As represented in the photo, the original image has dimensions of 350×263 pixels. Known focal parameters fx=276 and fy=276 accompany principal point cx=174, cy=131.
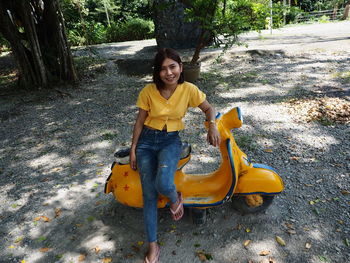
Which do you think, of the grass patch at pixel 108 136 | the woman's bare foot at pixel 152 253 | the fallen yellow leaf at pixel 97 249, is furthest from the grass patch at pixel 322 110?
the fallen yellow leaf at pixel 97 249

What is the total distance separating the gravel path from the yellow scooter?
0.28m

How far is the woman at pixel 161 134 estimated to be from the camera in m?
2.10

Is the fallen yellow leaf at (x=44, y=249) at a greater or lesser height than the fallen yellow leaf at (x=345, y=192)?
greater

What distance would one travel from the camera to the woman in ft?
6.88

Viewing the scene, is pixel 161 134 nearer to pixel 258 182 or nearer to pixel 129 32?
pixel 258 182

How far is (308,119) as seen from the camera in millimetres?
4297

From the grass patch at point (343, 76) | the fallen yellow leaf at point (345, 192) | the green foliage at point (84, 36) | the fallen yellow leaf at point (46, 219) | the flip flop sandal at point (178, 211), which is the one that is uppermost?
the green foliage at point (84, 36)

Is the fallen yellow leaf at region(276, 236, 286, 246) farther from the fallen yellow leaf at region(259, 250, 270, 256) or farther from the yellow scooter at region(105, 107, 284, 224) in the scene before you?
the yellow scooter at region(105, 107, 284, 224)

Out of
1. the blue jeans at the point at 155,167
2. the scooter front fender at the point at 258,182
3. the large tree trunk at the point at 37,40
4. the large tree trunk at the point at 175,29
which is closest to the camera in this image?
the blue jeans at the point at 155,167

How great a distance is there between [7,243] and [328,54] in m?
8.78

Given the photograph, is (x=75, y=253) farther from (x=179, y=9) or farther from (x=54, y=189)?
(x=179, y=9)

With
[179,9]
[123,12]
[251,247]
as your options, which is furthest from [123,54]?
[123,12]

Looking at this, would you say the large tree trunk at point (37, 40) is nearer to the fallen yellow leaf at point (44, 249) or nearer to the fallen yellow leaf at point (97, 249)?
the fallen yellow leaf at point (44, 249)

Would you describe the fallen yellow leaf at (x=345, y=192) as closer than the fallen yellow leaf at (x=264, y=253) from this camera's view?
No
